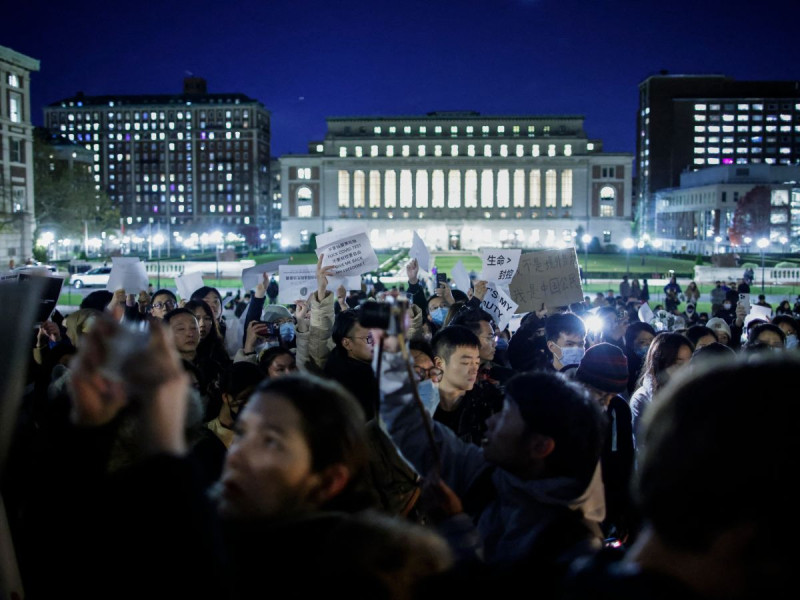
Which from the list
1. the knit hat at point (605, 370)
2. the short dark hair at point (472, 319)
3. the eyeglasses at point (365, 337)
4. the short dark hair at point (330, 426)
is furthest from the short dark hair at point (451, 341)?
the short dark hair at point (330, 426)

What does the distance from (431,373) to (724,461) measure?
3245 mm

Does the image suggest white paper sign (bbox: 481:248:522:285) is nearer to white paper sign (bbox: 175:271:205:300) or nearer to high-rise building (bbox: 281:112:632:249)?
white paper sign (bbox: 175:271:205:300)

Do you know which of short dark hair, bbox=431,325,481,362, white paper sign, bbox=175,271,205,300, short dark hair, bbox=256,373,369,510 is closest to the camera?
short dark hair, bbox=256,373,369,510

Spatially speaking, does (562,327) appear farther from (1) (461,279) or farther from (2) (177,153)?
(2) (177,153)

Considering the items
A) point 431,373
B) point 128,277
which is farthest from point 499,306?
point 128,277

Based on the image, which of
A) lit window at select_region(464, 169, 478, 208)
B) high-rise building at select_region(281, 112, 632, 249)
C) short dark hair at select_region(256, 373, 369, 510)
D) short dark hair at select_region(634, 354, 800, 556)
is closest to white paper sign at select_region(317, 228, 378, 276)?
short dark hair at select_region(256, 373, 369, 510)

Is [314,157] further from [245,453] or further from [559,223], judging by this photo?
[245,453]

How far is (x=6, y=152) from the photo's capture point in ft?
168

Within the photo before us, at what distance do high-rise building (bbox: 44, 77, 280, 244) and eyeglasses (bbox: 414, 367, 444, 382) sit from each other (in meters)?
138

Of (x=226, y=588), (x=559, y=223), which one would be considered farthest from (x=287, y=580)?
(x=559, y=223)

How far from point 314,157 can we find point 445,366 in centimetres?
10928

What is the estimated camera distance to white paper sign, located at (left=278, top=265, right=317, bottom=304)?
33.0 ft

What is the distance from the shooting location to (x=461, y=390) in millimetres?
4363

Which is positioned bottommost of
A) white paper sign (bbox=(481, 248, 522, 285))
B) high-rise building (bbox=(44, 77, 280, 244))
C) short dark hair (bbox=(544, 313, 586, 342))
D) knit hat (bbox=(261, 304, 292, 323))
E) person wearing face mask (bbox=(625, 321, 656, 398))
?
person wearing face mask (bbox=(625, 321, 656, 398))
